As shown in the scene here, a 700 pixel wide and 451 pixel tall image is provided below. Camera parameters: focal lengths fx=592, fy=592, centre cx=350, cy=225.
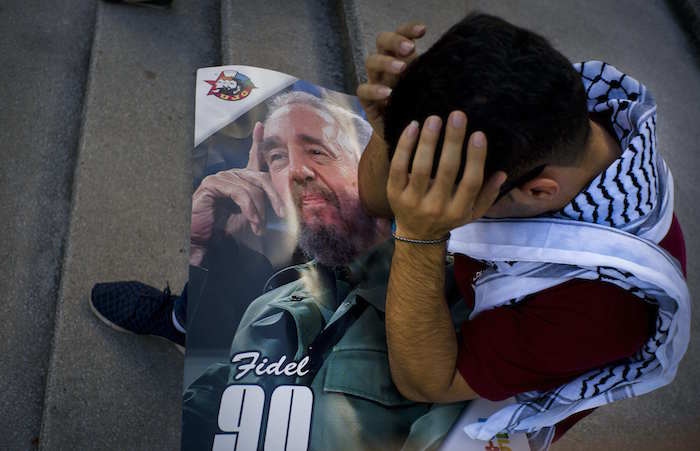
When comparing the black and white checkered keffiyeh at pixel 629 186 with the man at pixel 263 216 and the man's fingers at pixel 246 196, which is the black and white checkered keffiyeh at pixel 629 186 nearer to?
the man at pixel 263 216

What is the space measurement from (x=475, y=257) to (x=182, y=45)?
6.19ft

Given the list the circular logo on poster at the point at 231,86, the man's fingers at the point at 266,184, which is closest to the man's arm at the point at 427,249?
the man's fingers at the point at 266,184

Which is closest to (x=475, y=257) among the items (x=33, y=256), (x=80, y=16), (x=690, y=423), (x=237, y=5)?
(x=690, y=423)

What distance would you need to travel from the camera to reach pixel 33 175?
2.05m

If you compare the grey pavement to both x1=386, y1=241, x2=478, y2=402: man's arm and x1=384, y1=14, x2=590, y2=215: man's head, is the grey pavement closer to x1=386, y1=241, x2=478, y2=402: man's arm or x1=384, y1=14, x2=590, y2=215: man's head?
x1=386, y1=241, x2=478, y2=402: man's arm

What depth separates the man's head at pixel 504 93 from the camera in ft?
2.79

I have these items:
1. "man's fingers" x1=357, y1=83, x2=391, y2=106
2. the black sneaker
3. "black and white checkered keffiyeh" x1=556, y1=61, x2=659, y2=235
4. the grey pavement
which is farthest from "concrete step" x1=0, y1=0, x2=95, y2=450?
"black and white checkered keffiyeh" x1=556, y1=61, x2=659, y2=235

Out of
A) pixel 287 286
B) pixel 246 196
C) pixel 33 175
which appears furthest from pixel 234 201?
pixel 33 175

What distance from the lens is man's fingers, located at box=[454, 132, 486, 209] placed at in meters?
0.83

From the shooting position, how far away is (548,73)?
2.89 ft

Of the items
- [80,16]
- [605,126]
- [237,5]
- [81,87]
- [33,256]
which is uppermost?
[605,126]

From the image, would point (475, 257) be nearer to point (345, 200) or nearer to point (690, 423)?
point (345, 200)

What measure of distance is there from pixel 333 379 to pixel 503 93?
0.61 metres

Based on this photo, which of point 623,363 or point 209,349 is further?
point 209,349
